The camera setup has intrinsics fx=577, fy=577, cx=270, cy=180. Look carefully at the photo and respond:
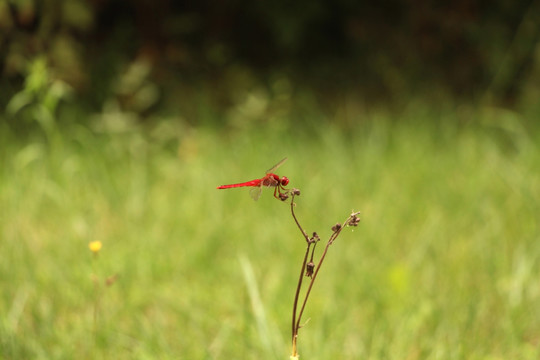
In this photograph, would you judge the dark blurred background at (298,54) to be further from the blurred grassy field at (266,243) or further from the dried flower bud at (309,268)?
the dried flower bud at (309,268)

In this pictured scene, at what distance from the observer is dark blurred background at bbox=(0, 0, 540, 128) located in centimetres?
334

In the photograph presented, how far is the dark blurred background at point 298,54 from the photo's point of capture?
11.0 feet

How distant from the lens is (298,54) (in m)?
4.02

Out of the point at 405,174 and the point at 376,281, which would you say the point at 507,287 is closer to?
the point at 376,281

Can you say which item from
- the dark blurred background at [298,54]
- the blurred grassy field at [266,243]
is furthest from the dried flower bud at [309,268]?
the dark blurred background at [298,54]

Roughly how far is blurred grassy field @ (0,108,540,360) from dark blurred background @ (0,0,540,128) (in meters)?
0.45

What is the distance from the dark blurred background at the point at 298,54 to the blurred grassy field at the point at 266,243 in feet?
1.49

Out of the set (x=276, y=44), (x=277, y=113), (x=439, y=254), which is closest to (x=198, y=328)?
(x=439, y=254)

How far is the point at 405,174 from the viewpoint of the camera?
2559mm

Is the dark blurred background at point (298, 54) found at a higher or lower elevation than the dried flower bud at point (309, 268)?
higher

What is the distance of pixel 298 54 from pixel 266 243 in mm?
2231

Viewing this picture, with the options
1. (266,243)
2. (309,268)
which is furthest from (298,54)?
(309,268)

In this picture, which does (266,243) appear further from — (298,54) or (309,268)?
(298,54)

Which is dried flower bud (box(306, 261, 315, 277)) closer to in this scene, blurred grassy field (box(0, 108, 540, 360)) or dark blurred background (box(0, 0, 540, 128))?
blurred grassy field (box(0, 108, 540, 360))
